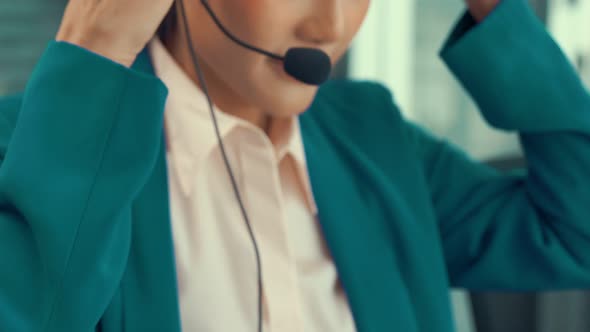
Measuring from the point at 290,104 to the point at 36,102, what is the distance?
25 cm

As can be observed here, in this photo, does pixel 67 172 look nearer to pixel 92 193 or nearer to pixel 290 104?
pixel 92 193

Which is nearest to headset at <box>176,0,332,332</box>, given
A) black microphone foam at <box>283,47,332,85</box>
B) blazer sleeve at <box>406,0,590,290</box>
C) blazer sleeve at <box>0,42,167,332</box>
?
black microphone foam at <box>283,47,332,85</box>

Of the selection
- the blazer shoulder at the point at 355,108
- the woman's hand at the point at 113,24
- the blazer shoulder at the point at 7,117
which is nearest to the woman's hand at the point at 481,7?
the blazer shoulder at the point at 355,108

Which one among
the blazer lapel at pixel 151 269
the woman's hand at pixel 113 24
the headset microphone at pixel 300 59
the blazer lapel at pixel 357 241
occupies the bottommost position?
the blazer lapel at pixel 151 269

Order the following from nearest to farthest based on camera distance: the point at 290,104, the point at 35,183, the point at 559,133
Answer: the point at 35,183 → the point at 290,104 → the point at 559,133

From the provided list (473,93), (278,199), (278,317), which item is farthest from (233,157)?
(473,93)

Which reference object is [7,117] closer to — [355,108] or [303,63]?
[303,63]

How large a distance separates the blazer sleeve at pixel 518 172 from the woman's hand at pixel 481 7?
0.05ft

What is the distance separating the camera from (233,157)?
2.80ft

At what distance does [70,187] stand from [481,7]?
0.56 meters

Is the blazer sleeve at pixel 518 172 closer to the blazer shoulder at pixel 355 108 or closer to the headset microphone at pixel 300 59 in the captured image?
the blazer shoulder at pixel 355 108

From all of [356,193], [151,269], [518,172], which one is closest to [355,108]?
[356,193]

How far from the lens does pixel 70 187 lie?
2.09 feet

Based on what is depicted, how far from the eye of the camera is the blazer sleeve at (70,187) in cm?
63
